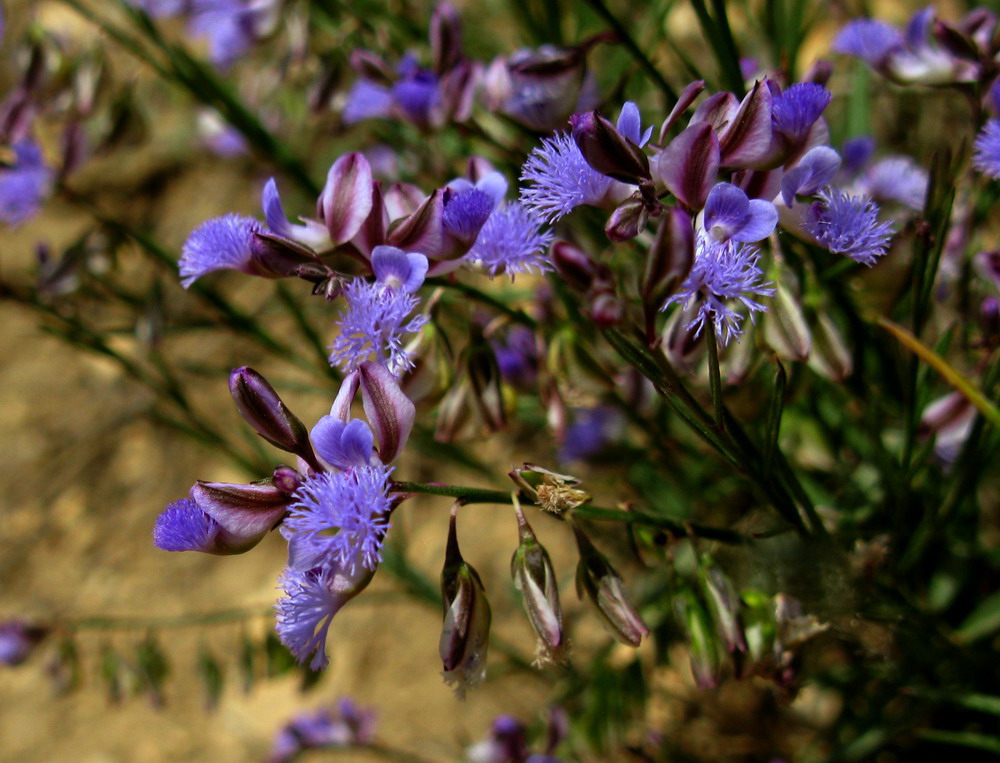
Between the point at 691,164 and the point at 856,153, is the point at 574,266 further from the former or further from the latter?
the point at 856,153

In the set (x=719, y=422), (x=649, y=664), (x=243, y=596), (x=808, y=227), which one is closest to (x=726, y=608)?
(x=719, y=422)

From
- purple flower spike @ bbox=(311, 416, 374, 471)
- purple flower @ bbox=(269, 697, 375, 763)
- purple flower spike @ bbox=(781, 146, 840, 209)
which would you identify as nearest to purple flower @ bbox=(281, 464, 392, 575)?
purple flower spike @ bbox=(311, 416, 374, 471)

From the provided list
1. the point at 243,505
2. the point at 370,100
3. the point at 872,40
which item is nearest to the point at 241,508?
the point at 243,505

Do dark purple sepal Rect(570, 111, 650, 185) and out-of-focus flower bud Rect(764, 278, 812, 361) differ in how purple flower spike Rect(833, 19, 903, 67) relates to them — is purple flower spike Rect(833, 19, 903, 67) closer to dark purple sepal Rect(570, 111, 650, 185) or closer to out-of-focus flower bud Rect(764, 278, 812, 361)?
out-of-focus flower bud Rect(764, 278, 812, 361)

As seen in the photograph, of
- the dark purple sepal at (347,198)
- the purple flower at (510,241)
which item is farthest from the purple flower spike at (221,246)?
the purple flower at (510,241)

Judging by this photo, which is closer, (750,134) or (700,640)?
(750,134)

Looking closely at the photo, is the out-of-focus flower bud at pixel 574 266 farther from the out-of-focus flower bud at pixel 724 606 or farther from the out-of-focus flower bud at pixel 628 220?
the out-of-focus flower bud at pixel 724 606
